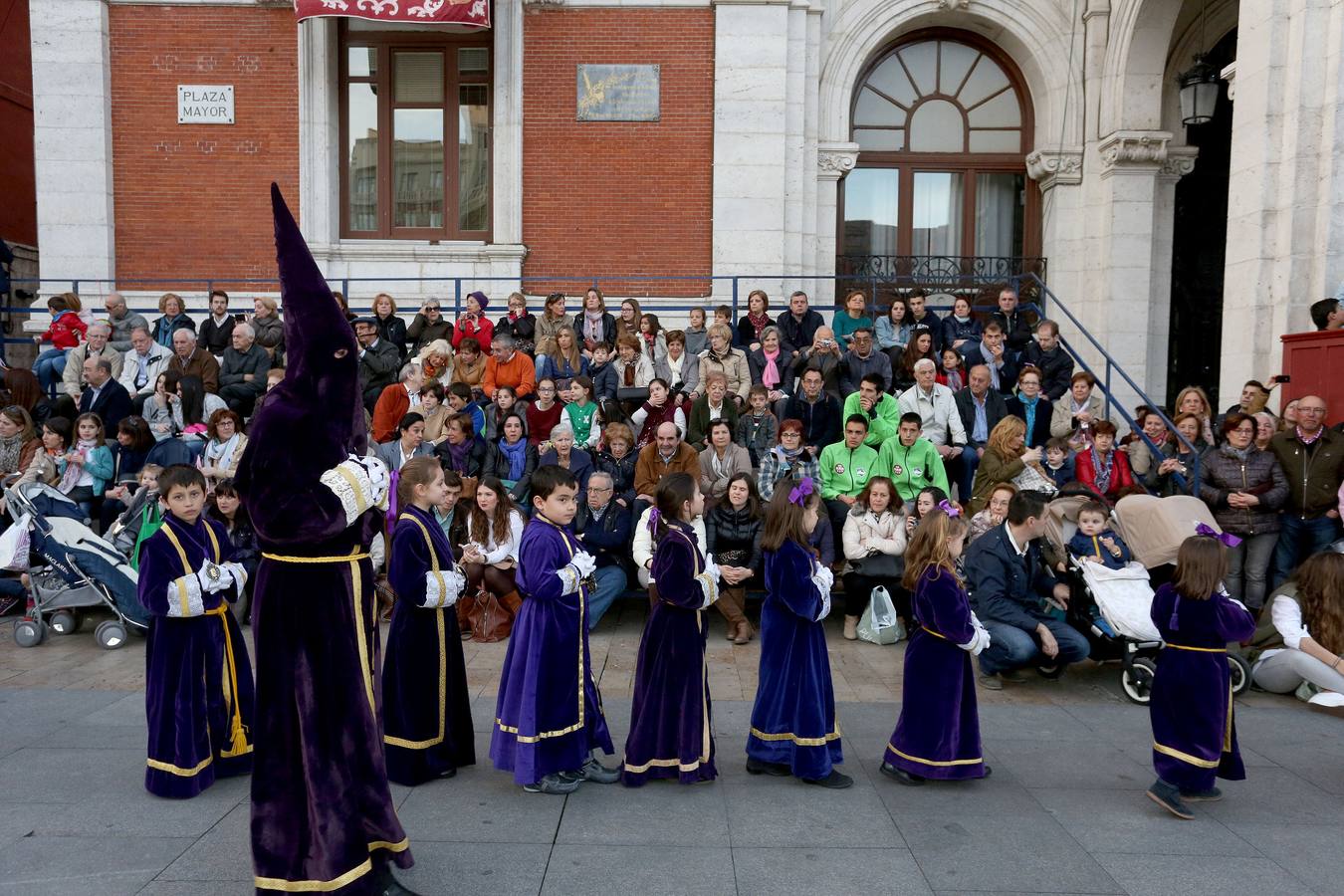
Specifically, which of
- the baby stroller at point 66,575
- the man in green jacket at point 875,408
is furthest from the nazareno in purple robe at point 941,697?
the baby stroller at point 66,575

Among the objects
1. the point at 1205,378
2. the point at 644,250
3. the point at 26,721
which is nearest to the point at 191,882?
the point at 26,721

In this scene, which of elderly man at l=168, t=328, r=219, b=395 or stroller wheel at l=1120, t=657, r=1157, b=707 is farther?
elderly man at l=168, t=328, r=219, b=395

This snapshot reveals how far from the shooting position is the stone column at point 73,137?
14.6m

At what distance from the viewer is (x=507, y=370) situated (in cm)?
1163

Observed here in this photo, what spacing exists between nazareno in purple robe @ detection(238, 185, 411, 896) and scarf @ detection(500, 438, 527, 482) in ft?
19.8

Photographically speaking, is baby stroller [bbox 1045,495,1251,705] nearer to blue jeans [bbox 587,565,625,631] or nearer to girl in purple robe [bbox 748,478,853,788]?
girl in purple robe [bbox 748,478,853,788]

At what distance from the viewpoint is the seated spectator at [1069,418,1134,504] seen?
9773 mm

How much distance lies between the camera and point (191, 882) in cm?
440

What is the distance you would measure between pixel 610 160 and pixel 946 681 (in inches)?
428

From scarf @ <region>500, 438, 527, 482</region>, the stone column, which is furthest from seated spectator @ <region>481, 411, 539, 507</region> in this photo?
the stone column

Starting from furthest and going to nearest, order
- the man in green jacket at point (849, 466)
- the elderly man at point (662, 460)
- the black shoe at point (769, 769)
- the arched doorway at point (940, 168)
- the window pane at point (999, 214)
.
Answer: the window pane at point (999, 214)
the arched doorway at point (940, 168)
the man in green jacket at point (849, 466)
the elderly man at point (662, 460)
the black shoe at point (769, 769)

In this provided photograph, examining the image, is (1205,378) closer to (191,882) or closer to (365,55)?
(365,55)

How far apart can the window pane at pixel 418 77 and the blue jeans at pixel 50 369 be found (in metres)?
5.91

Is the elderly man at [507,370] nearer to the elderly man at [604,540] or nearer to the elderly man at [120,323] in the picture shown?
the elderly man at [604,540]
